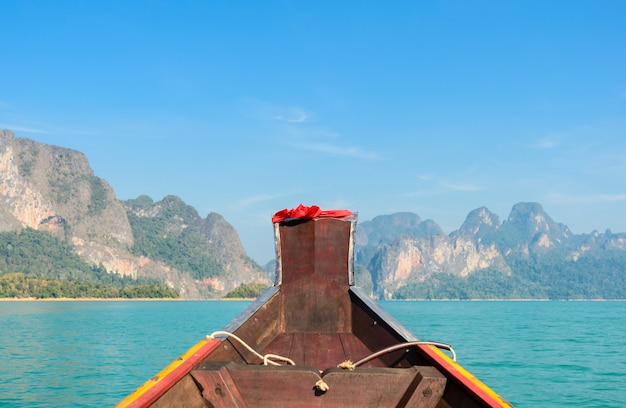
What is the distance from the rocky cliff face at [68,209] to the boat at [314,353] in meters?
176

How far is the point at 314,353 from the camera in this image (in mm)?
6762

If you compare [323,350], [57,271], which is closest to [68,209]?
[57,271]

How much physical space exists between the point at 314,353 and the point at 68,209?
191m

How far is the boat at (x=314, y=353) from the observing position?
3635 millimetres

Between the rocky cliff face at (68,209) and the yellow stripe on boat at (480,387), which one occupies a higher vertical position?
the rocky cliff face at (68,209)

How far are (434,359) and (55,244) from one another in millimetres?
179518

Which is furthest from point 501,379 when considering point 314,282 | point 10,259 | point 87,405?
point 10,259

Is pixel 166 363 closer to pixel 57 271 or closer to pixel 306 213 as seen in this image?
pixel 306 213

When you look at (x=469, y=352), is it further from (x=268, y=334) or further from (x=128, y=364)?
(x=268, y=334)

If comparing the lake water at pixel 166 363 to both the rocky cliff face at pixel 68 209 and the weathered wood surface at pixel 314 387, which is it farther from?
the rocky cliff face at pixel 68 209

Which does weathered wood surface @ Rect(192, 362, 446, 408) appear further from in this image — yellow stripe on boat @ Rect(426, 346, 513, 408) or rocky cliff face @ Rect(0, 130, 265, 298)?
rocky cliff face @ Rect(0, 130, 265, 298)

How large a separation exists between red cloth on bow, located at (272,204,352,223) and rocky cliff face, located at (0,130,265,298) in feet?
575

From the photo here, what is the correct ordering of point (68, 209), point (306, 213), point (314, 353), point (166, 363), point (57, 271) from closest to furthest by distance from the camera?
1. point (314, 353)
2. point (306, 213)
3. point (166, 363)
4. point (57, 271)
5. point (68, 209)

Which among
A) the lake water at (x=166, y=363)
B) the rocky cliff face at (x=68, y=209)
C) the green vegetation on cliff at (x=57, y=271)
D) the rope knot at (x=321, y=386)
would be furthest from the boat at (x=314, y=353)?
the rocky cliff face at (x=68, y=209)
